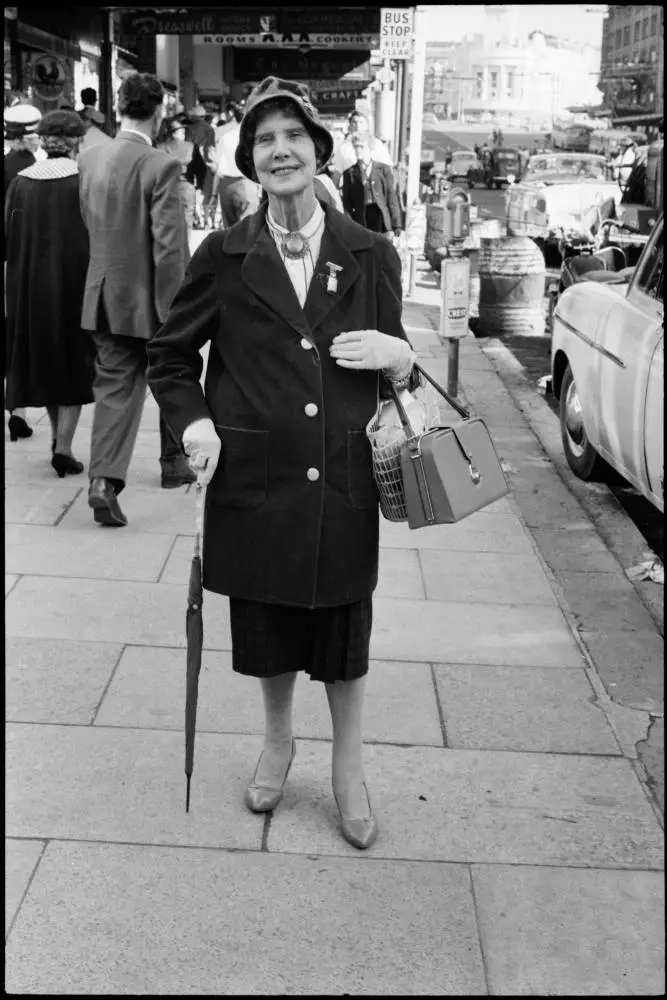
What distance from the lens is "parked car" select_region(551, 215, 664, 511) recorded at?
619cm

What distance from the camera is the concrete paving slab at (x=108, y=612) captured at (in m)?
5.16

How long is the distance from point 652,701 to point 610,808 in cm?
91

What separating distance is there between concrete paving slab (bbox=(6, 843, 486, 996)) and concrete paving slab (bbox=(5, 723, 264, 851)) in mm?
107

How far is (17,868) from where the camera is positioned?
351cm

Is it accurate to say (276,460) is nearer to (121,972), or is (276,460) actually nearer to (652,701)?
(121,972)

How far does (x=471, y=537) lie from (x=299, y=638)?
3.18 m

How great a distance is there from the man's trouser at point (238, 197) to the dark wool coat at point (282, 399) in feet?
28.8

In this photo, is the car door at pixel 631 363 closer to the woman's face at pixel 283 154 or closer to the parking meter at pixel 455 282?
the parking meter at pixel 455 282

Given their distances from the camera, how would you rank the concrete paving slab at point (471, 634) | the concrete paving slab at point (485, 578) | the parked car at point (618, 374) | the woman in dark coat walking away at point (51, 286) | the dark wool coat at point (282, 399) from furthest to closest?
the woman in dark coat walking away at point (51, 286), the parked car at point (618, 374), the concrete paving slab at point (485, 578), the concrete paving slab at point (471, 634), the dark wool coat at point (282, 399)

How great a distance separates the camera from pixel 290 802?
3936 mm

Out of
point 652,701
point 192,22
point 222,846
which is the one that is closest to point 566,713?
point 652,701

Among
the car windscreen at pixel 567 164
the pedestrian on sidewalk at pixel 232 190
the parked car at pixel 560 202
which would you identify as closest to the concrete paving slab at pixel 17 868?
the pedestrian on sidewalk at pixel 232 190

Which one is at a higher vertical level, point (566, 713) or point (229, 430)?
point (229, 430)

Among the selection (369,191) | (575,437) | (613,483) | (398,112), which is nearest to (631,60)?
(398,112)
